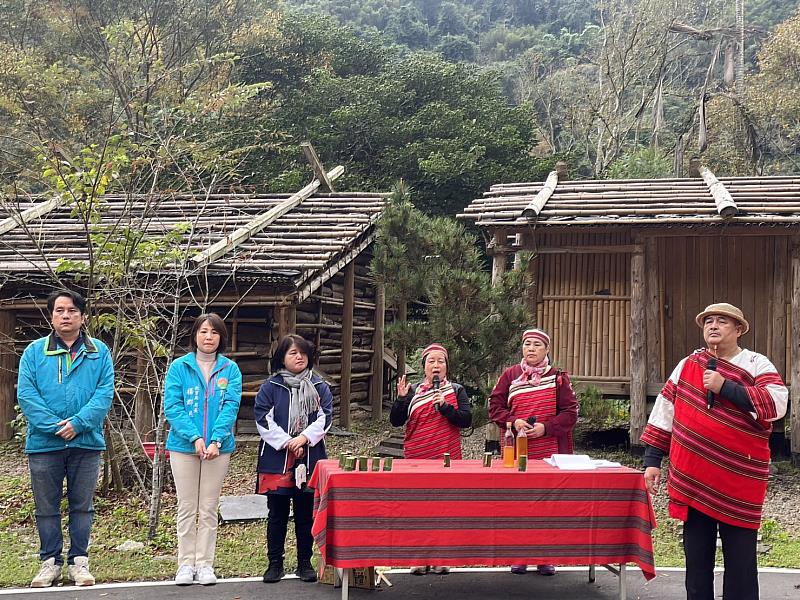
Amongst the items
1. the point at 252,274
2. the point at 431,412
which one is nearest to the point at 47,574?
the point at 431,412

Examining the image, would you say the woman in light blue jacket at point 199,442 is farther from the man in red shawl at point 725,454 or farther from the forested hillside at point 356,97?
the forested hillside at point 356,97

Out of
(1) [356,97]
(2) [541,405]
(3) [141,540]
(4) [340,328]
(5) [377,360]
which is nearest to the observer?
(2) [541,405]

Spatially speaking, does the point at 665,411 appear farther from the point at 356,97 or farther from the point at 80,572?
the point at 356,97

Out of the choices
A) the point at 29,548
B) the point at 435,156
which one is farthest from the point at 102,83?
the point at 29,548

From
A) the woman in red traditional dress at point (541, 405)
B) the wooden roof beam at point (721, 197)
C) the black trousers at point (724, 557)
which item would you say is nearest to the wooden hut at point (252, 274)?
the woman in red traditional dress at point (541, 405)

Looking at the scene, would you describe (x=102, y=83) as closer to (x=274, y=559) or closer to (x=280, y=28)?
(x=280, y=28)

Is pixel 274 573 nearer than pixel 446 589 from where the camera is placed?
No

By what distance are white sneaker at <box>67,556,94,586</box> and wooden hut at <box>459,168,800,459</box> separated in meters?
6.36

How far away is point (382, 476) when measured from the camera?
16.4 feet

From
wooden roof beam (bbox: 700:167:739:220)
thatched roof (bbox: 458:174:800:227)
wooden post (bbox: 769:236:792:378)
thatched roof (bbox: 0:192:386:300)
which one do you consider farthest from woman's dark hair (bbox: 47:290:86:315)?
wooden post (bbox: 769:236:792:378)

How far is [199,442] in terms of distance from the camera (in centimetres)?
564

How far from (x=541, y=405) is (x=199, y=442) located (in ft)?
7.81

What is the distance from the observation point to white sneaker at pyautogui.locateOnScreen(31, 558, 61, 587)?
5461 millimetres

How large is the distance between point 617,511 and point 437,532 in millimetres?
1100
